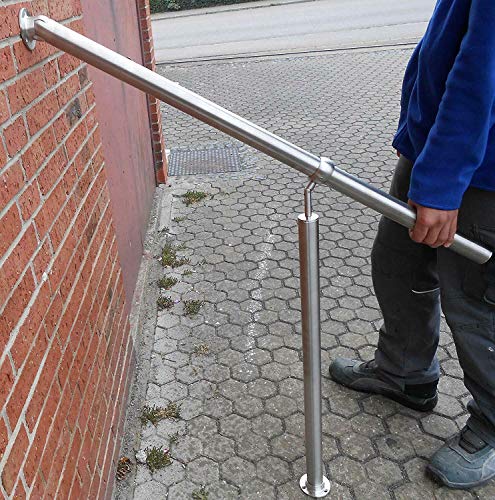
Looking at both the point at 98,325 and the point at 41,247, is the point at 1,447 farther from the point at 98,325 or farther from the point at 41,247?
the point at 98,325

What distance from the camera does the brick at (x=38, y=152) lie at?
57.2 inches

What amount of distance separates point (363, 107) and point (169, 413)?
222 inches

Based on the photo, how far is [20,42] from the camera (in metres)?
1.44

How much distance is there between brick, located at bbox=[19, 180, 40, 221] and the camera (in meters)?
1.41

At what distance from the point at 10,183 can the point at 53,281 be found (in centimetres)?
36

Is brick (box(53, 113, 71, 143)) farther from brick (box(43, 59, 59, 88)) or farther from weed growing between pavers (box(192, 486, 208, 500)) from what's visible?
weed growing between pavers (box(192, 486, 208, 500))

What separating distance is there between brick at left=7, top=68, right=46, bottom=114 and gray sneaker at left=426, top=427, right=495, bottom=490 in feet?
6.05

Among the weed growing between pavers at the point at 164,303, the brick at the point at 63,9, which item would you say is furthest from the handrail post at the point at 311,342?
the weed growing between pavers at the point at 164,303

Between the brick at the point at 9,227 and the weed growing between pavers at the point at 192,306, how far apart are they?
192 cm

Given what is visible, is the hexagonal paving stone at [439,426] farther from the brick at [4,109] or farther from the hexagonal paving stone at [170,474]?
the brick at [4,109]

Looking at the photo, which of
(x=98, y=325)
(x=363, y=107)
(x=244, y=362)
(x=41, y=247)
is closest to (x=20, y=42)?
(x=41, y=247)

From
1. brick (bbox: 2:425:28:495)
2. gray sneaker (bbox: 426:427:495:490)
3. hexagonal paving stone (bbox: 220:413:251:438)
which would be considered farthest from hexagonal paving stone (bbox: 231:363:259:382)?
brick (bbox: 2:425:28:495)

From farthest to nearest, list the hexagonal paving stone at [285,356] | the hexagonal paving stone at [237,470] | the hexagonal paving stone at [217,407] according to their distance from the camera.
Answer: the hexagonal paving stone at [285,356] < the hexagonal paving stone at [217,407] < the hexagonal paving stone at [237,470]

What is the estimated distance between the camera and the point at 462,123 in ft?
5.08
